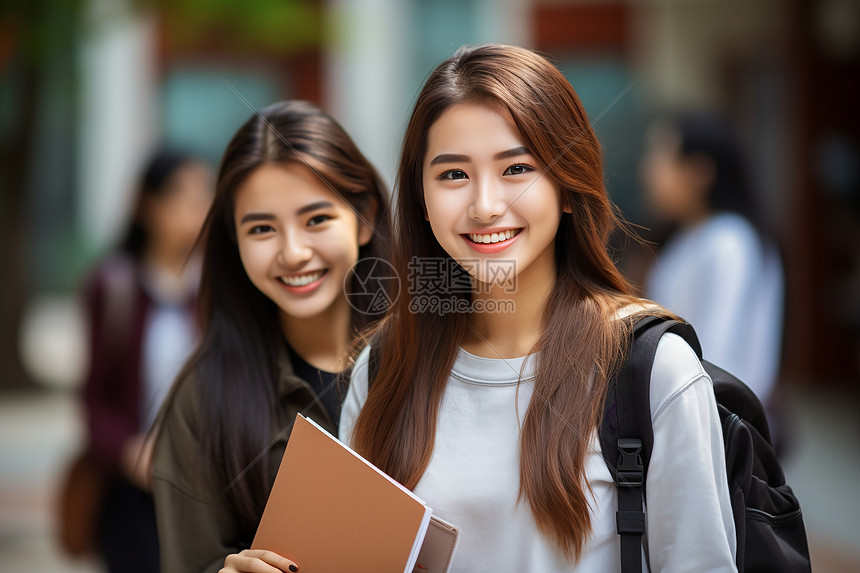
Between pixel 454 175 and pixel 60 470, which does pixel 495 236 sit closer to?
pixel 454 175

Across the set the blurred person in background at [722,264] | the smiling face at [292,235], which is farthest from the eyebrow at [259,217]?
the blurred person in background at [722,264]

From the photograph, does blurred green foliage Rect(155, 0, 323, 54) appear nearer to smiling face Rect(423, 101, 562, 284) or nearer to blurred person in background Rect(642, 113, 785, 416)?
blurred person in background Rect(642, 113, 785, 416)

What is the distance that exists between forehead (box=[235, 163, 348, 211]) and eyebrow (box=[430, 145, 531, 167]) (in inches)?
15.7

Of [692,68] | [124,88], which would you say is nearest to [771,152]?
[692,68]

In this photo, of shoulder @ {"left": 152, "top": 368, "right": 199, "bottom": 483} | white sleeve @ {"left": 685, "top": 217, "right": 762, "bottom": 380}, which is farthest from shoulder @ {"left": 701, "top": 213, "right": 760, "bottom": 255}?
shoulder @ {"left": 152, "top": 368, "right": 199, "bottom": 483}

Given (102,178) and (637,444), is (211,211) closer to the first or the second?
(637,444)

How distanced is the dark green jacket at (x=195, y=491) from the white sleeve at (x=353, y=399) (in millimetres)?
108

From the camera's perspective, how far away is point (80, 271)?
31.1ft

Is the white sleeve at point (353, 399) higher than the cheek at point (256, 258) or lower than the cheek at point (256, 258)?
lower

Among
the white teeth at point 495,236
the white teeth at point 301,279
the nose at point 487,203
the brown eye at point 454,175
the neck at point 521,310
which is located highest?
the brown eye at point 454,175

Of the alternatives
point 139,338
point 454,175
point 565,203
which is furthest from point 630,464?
point 139,338

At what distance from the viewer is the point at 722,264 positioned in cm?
341

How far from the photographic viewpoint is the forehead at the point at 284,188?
1932 millimetres

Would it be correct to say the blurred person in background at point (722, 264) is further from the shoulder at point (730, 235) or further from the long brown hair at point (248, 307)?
the long brown hair at point (248, 307)
